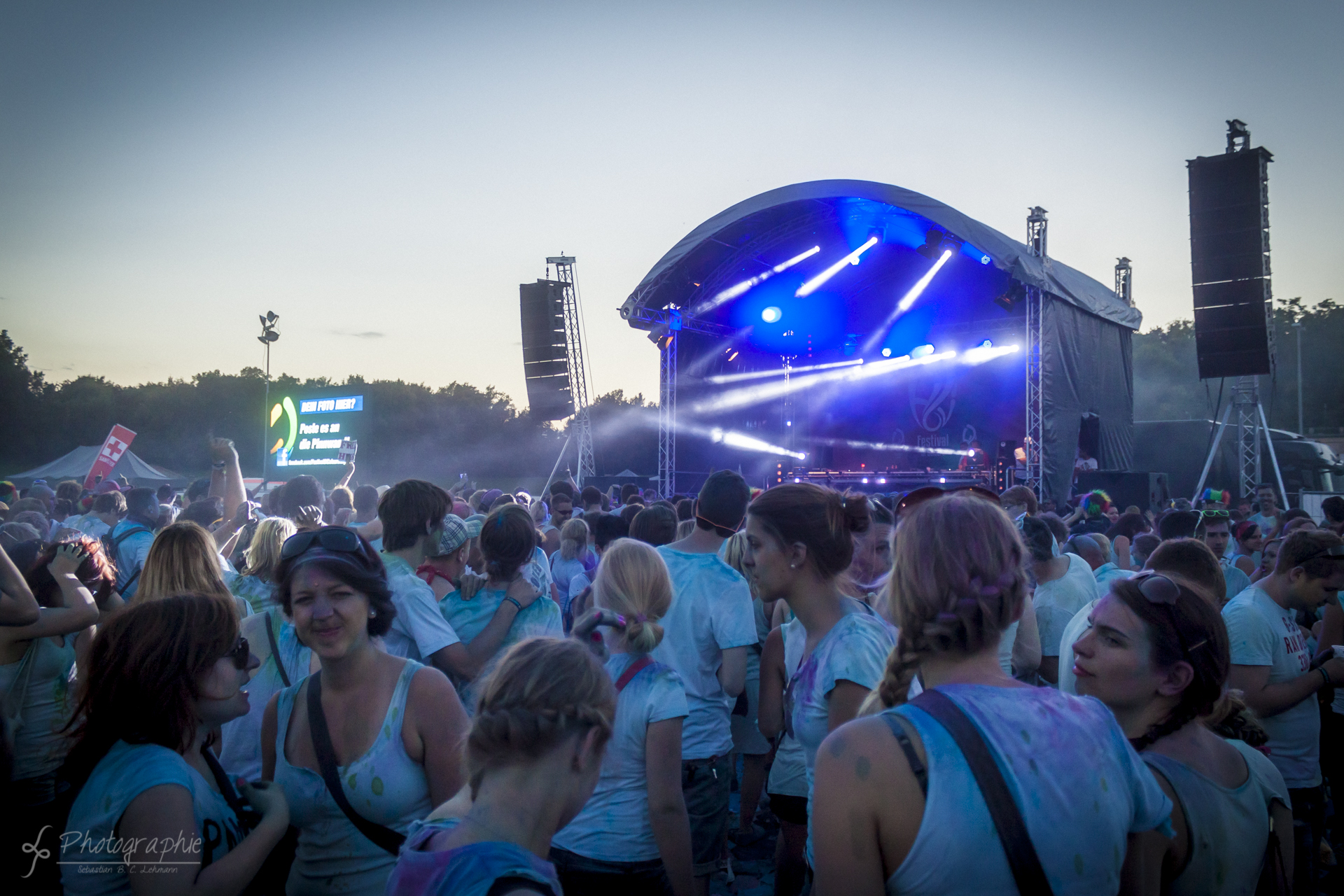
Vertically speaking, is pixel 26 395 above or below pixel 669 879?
above

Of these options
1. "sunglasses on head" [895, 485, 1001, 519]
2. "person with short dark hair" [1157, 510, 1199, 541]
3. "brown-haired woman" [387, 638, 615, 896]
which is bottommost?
"person with short dark hair" [1157, 510, 1199, 541]

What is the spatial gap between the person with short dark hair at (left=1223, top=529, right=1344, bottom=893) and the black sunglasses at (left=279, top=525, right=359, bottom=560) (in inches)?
118

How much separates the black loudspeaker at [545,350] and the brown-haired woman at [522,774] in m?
15.7

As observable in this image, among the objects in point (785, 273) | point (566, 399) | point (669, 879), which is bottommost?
point (669, 879)

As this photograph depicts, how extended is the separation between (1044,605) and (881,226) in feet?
42.0

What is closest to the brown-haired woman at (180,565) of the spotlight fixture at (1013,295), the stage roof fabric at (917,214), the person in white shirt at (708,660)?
the person in white shirt at (708,660)

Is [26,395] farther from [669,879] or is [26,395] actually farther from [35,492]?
[669,879]

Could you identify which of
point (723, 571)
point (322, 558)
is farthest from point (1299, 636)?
point (322, 558)

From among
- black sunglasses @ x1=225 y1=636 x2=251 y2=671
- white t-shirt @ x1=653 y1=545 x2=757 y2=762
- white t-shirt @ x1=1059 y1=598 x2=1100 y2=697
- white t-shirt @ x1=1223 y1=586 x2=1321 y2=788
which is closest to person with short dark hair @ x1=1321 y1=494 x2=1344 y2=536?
white t-shirt @ x1=1223 y1=586 x2=1321 y2=788

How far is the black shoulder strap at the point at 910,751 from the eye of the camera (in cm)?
126

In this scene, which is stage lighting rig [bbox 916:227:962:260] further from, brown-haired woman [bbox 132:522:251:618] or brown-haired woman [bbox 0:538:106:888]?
brown-haired woman [bbox 0:538:106:888]

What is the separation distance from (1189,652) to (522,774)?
147cm

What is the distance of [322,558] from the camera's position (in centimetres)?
205

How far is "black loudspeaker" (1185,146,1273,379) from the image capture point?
41.0ft
